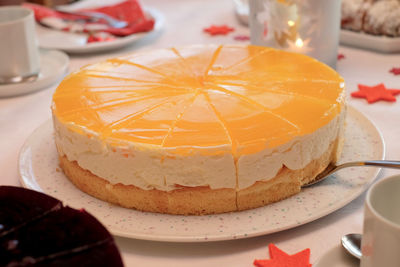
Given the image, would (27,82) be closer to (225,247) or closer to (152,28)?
(152,28)

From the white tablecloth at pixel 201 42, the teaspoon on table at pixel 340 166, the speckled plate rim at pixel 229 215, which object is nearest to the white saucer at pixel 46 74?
the white tablecloth at pixel 201 42

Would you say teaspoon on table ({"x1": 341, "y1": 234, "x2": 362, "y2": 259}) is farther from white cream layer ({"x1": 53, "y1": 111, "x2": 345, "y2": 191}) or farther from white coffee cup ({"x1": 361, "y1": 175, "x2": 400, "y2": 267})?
white cream layer ({"x1": 53, "y1": 111, "x2": 345, "y2": 191})

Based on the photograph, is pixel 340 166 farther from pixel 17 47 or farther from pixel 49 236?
pixel 17 47

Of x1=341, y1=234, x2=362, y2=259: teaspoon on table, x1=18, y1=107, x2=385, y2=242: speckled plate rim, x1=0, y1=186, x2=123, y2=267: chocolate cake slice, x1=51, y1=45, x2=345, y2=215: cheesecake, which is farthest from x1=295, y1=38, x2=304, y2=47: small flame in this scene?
x1=0, y1=186, x2=123, y2=267: chocolate cake slice

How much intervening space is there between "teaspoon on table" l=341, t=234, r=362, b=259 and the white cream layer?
11.2 inches

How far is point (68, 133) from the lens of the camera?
1.40 m

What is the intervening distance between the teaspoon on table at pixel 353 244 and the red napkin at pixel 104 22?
1.82 m

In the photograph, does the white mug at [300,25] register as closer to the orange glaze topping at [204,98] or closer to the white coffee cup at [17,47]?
the orange glaze topping at [204,98]

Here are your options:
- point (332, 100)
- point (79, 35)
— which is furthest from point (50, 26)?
point (332, 100)

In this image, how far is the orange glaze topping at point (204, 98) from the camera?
1.30m

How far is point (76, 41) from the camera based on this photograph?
2621 mm

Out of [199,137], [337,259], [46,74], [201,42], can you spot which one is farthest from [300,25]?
[337,259]

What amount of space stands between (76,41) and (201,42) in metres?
0.63

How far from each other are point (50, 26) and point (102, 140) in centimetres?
166
